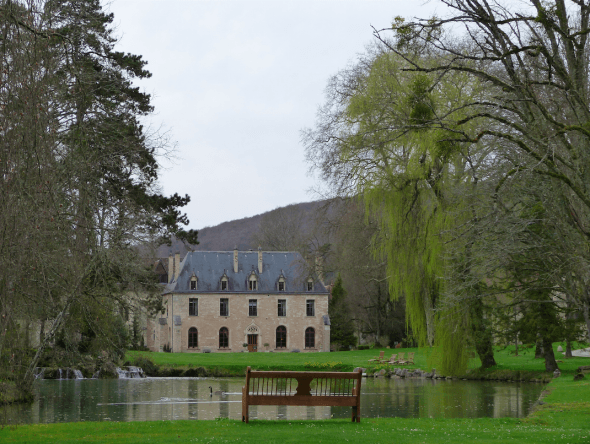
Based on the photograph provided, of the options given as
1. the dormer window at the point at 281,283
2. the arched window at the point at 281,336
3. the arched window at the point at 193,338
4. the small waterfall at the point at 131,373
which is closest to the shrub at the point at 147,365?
the small waterfall at the point at 131,373

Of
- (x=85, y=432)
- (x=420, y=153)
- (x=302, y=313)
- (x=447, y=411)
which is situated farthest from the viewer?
(x=302, y=313)

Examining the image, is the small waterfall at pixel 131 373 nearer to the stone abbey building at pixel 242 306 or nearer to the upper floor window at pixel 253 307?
the stone abbey building at pixel 242 306

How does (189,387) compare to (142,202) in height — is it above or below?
below

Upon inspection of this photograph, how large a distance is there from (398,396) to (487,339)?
747 centimetres

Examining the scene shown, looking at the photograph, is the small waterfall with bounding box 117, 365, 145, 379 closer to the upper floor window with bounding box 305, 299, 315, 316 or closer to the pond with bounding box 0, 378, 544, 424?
the pond with bounding box 0, 378, 544, 424

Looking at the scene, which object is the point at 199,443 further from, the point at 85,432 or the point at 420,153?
the point at 420,153

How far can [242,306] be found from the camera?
5331 centimetres

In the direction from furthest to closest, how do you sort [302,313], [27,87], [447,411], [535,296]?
[302,313] < [535,296] < [447,411] < [27,87]

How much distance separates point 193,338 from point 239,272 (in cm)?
639

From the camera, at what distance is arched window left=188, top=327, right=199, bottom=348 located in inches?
2057

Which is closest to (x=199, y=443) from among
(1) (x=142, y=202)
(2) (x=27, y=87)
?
(2) (x=27, y=87)

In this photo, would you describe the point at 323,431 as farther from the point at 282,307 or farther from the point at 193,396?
the point at 282,307

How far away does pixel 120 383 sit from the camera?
1037 inches

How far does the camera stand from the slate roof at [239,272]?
53.2 meters
